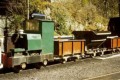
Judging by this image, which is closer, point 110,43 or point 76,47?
point 76,47

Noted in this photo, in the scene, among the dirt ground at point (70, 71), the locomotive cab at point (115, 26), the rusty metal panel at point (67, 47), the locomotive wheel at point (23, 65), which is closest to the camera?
the dirt ground at point (70, 71)

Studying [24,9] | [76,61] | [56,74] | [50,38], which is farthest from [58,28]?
[56,74]

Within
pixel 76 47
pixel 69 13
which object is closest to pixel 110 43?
pixel 76 47

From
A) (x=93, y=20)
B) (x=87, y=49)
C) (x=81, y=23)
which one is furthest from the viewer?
(x=93, y=20)

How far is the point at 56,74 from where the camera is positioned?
15.3m

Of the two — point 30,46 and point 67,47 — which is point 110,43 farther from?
point 30,46

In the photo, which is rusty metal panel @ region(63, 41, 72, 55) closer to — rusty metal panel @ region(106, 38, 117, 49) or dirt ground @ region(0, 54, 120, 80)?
dirt ground @ region(0, 54, 120, 80)

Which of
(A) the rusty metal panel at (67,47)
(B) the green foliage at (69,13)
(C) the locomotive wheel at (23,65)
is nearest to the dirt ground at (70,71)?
(C) the locomotive wheel at (23,65)

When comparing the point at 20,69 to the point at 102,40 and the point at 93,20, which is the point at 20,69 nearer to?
the point at 102,40

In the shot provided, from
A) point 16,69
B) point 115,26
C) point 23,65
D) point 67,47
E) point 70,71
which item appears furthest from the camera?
point 115,26

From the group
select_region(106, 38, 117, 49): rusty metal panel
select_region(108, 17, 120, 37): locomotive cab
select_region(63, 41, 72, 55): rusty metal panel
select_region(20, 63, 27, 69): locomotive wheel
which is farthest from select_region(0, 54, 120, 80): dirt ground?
select_region(108, 17, 120, 37): locomotive cab

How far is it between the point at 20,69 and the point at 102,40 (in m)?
9.62

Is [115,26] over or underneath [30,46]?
over

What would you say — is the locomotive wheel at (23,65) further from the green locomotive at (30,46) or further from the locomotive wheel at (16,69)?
the locomotive wheel at (16,69)
